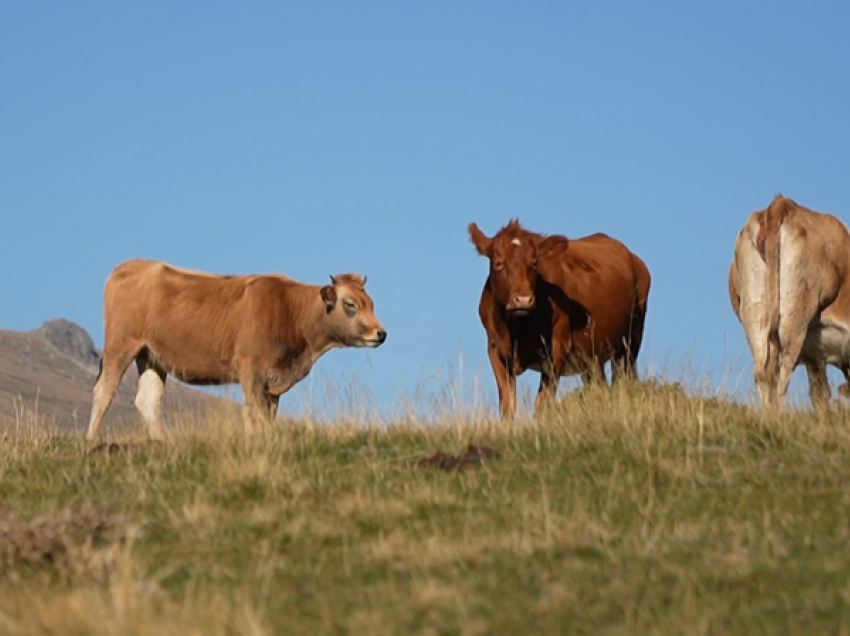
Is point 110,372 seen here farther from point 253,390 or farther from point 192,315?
point 253,390

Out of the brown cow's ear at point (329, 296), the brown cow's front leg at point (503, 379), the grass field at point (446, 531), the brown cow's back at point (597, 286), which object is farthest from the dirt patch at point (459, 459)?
the brown cow's ear at point (329, 296)

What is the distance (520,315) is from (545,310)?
0.63 meters

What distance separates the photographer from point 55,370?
122688 mm

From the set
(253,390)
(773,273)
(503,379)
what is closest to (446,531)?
(503,379)

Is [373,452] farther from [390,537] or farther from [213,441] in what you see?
[390,537]

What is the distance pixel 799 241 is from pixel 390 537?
27.0 ft

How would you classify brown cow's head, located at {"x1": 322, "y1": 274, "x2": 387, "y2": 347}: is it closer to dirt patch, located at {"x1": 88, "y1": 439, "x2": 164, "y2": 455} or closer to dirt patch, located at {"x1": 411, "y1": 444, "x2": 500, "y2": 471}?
dirt patch, located at {"x1": 88, "y1": 439, "x2": 164, "y2": 455}

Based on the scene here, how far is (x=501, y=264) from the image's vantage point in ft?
47.0

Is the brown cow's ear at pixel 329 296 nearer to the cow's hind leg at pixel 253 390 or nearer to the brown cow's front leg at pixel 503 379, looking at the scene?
the cow's hind leg at pixel 253 390

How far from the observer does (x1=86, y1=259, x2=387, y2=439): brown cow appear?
16.1 m

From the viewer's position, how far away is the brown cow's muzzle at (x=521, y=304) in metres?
13.8

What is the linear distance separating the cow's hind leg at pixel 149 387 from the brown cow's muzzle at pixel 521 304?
4519 mm

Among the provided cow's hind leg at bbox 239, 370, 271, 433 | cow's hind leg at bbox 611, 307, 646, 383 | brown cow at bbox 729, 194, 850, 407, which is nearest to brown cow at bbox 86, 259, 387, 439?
cow's hind leg at bbox 239, 370, 271, 433

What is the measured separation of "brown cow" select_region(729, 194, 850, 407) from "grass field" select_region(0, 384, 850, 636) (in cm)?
313
